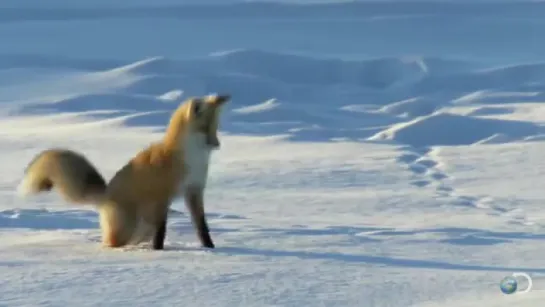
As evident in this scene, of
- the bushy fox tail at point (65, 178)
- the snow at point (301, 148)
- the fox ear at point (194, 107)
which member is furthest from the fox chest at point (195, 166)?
the bushy fox tail at point (65, 178)

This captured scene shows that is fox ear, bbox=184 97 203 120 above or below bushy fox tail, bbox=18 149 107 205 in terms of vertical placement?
above

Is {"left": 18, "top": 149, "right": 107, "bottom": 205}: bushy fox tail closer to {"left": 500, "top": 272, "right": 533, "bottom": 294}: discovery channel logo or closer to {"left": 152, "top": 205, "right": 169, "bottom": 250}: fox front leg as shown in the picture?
{"left": 152, "top": 205, "right": 169, "bottom": 250}: fox front leg

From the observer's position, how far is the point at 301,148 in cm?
1048

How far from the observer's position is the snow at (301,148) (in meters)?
4.43

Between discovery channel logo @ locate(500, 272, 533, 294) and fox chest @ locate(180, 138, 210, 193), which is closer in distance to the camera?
discovery channel logo @ locate(500, 272, 533, 294)

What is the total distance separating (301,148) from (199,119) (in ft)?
17.2

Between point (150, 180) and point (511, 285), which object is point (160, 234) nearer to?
point (150, 180)

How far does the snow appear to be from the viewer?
14.5ft

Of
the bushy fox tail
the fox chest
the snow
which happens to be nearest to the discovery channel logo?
the snow

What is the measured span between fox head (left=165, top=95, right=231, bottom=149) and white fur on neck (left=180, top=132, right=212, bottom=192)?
0.02 m

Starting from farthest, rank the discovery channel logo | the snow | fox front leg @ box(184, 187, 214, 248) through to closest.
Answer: fox front leg @ box(184, 187, 214, 248), the snow, the discovery channel logo

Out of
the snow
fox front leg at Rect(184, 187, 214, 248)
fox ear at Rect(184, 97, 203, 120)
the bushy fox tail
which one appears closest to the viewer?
the snow

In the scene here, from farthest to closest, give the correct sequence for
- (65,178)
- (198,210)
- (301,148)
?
1. (301,148)
2. (65,178)
3. (198,210)

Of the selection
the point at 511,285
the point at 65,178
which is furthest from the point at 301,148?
the point at 511,285
